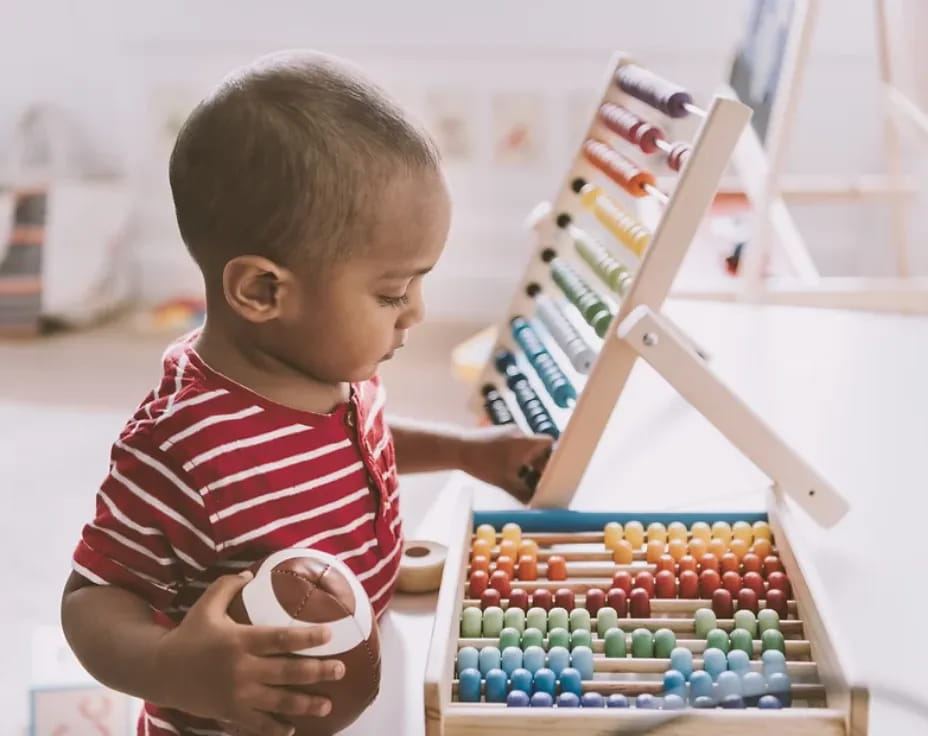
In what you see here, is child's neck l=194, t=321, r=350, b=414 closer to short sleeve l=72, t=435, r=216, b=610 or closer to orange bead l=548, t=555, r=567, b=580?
short sleeve l=72, t=435, r=216, b=610

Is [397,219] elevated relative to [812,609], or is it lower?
elevated

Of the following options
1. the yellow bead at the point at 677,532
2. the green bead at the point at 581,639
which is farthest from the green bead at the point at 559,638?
the yellow bead at the point at 677,532

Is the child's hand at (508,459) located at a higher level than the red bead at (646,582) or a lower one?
higher

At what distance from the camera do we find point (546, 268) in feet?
4.88

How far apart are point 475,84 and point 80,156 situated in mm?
1159

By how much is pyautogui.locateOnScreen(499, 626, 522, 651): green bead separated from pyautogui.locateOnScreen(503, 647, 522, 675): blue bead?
17 mm

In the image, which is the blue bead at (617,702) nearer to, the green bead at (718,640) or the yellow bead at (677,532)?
the green bead at (718,640)

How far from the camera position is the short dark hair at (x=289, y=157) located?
768mm

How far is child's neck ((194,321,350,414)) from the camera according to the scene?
0.85 metres

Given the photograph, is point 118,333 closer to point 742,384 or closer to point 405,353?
point 405,353

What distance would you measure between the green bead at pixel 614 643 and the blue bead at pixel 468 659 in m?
0.10

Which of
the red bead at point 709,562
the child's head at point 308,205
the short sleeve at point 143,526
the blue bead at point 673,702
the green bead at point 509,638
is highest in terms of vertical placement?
the child's head at point 308,205

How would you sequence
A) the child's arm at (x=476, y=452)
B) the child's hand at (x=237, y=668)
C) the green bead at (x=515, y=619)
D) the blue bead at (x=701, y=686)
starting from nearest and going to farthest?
the child's hand at (x=237, y=668) → the blue bead at (x=701, y=686) → the green bead at (x=515, y=619) → the child's arm at (x=476, y=452)

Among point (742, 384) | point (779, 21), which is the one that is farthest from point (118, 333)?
point (742, 384)
